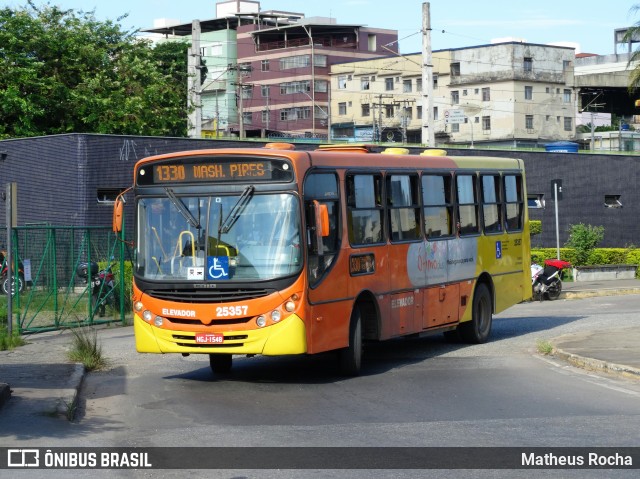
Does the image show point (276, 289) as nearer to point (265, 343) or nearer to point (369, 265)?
point (265, 343)

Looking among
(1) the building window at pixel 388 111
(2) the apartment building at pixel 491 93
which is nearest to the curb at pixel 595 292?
(2) the apartment building at pixel 491 93

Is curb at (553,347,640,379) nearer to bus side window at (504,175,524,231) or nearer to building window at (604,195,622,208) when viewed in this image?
bus side window at (504,175,524,231)

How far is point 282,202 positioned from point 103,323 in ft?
39.8

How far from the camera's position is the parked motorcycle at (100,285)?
83.3ft

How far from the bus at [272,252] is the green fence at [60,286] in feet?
25.7

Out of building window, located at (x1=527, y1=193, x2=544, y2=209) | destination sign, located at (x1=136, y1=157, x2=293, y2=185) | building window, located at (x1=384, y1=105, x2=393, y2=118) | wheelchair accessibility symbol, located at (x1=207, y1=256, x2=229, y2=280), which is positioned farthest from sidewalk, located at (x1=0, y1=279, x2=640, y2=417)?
building window, located at (x1=384, y1=105, x2=393, y2=118)

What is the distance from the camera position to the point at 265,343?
14062mm

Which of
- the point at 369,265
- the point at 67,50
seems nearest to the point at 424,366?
the point at 369,265

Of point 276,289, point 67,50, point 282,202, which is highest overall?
point 67,50

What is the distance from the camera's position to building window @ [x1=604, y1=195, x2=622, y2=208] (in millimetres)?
48656

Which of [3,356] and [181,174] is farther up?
[181,174]

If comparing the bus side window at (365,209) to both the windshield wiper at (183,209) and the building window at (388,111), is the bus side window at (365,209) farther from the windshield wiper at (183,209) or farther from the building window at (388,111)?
the building window at (388,111)

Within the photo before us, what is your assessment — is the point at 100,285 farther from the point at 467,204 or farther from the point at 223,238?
the point at 223,238

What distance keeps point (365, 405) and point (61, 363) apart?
246 inches
